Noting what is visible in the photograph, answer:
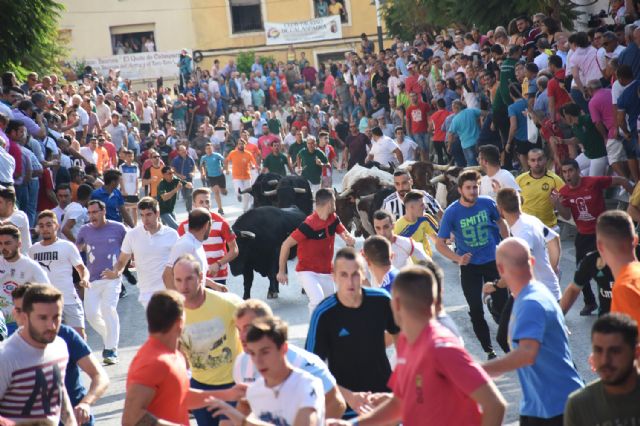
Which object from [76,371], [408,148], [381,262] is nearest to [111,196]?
[381,262]

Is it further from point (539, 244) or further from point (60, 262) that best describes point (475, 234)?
point (60, 262)

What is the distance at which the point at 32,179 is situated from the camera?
658 inches

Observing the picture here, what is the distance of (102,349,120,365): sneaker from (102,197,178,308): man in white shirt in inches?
30.2

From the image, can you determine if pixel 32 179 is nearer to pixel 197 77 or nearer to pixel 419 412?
pixel 419 412

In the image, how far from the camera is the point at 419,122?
26188mm

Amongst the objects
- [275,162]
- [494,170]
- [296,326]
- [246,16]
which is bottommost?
[296,326]

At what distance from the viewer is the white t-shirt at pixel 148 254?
1176 centimetres

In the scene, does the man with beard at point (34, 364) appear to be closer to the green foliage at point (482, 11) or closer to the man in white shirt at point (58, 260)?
the man in white shirt at point (58, 260)

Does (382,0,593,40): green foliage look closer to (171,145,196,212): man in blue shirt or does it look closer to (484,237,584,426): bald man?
(171,145,196,212): man in blue shirt

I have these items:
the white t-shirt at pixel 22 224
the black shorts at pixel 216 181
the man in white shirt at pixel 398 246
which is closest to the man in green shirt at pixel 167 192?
the white t-shirt at pixel 22 224

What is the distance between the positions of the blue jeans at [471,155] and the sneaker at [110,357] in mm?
10798

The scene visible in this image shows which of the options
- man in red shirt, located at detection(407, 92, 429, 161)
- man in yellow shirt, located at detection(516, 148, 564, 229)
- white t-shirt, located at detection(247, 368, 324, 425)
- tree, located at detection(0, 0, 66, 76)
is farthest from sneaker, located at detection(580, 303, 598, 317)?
man in red shirt, located at detection(407, 92, 429, 161)

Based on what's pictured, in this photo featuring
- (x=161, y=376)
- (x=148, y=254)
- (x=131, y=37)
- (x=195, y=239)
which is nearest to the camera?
(x=161, y=376)

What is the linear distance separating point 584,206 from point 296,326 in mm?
3541
